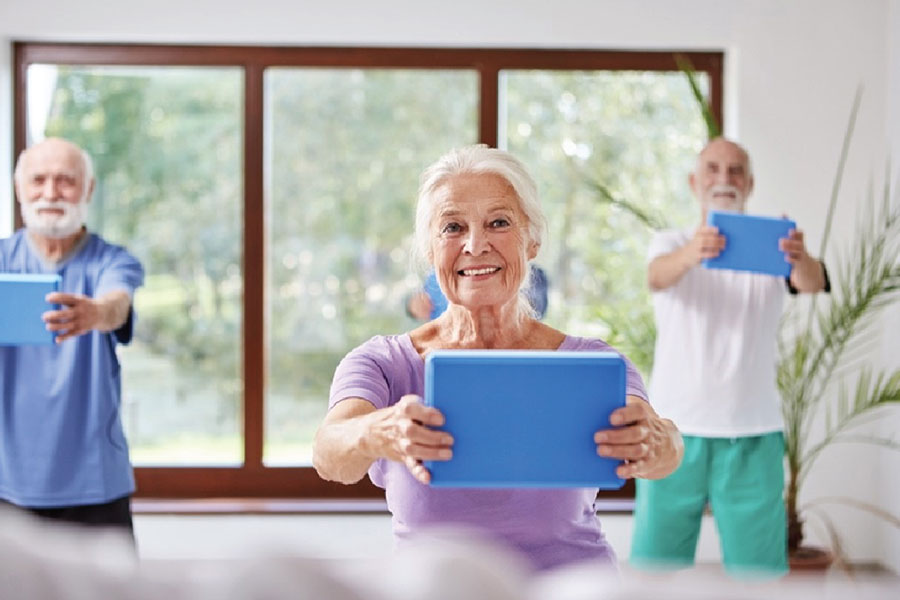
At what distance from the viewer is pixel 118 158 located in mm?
4785

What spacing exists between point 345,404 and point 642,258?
3201mm

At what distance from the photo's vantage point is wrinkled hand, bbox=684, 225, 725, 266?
3.26 meters

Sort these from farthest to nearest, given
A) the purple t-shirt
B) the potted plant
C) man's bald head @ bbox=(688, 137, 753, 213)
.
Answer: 1. the potted plant
2. man's bald head @ bbox=(688, 137, 753, 213)
3. the purple t-shirt

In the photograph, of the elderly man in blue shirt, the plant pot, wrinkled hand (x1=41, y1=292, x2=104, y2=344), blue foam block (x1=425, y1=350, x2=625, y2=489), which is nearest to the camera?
blue foam block (x1=425, y1=350, x2=625, y2=489)

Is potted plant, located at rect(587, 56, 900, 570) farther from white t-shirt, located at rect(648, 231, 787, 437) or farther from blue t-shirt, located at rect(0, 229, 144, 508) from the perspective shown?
blue t-shirt, located at rect(0, 229, 144, 508)

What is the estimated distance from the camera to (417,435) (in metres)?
1.45

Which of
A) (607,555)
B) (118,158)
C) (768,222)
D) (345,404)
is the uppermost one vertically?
(118,158)

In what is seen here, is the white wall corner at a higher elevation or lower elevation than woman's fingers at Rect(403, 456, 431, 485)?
higher

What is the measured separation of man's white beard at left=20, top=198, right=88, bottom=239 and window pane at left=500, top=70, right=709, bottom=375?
2.04m

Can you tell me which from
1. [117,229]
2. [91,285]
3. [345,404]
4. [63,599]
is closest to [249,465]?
[117,229]

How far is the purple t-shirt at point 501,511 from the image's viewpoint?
1.71 metres

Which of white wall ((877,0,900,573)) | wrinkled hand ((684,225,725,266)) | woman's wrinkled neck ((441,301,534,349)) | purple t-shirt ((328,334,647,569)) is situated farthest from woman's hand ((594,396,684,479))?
white wall ((877,0,900,573))

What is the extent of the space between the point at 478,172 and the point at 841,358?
121 inches

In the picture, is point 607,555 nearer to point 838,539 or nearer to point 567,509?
point 567,509
